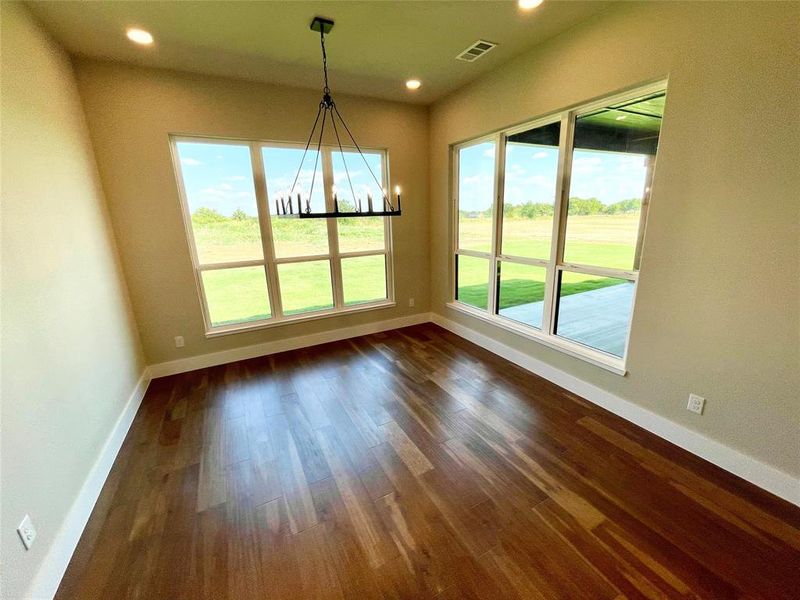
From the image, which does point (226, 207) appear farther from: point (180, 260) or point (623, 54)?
point (623, 54)

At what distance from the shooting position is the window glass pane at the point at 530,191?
2.94m

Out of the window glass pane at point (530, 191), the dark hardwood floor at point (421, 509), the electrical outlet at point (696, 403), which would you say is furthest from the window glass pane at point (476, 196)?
the electrical outlet at point (696, 403)

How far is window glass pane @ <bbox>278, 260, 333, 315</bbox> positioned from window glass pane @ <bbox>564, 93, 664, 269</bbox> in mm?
2812

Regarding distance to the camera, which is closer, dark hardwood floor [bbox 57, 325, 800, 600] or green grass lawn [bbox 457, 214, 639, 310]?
dark hardwood floor [bbox 57, 325, 800, 600]

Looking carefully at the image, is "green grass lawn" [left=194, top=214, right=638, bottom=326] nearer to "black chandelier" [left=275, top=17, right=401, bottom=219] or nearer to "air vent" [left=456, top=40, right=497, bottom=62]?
"black chandelier" [left=275, top=17, right=401, bottom=219]

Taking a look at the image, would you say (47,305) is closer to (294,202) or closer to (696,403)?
(294,202)

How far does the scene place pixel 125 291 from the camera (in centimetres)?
305

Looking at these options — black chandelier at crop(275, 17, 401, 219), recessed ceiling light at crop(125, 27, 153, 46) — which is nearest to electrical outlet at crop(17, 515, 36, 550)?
black chandelier at crop(275, 17, 401, 219)

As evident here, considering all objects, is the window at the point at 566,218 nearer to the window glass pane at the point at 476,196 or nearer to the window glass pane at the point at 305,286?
the window glass pane at the point at 476,196

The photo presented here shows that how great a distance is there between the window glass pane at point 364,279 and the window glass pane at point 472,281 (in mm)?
1059

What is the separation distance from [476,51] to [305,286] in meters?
3.01

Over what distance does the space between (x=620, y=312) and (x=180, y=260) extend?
413 centimetres

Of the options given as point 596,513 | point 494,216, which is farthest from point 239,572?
point 494,216

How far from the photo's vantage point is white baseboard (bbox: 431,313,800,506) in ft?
5.87
